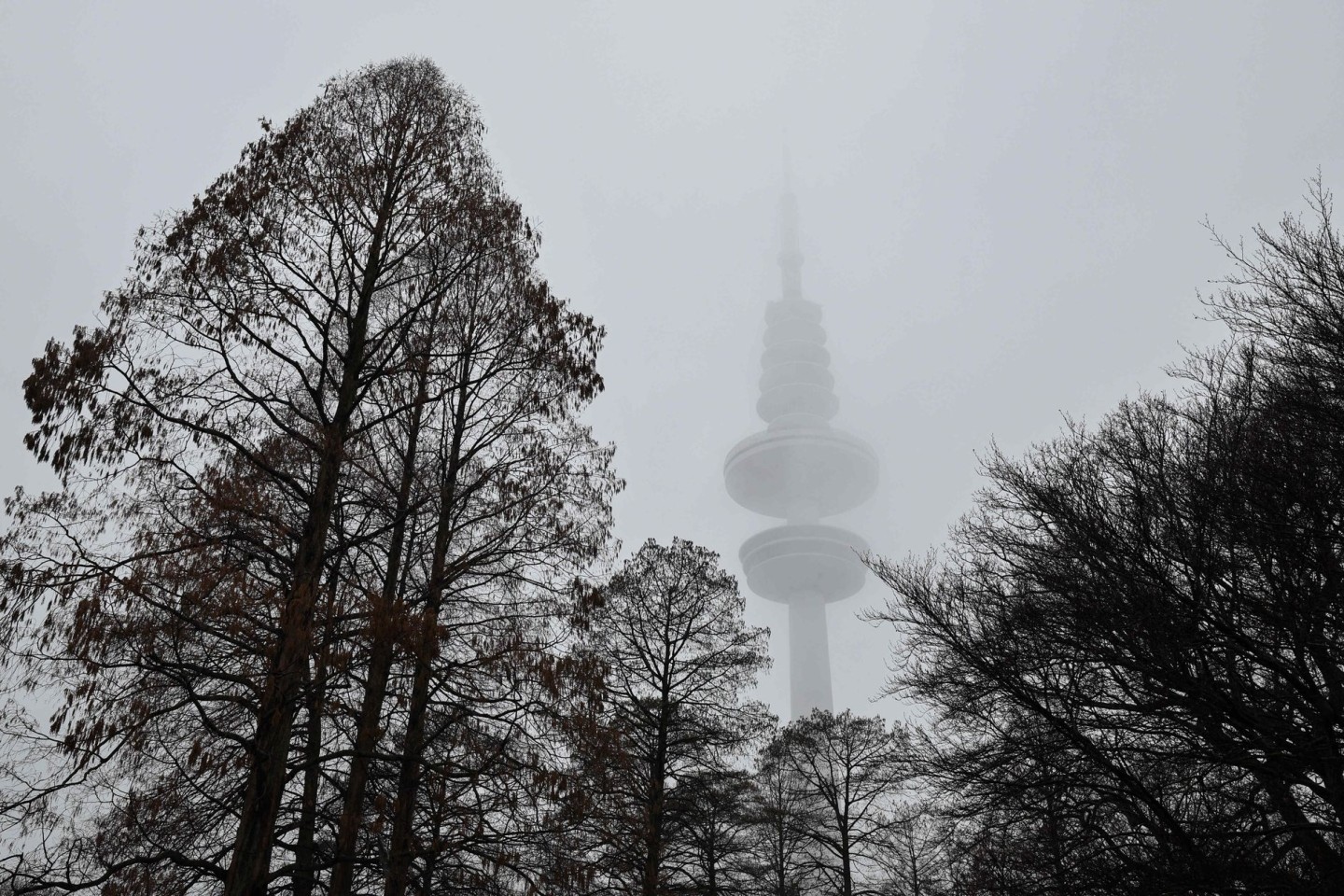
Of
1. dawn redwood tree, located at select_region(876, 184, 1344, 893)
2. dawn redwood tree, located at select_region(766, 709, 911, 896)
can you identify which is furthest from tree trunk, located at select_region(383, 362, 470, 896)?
dawn redwood tree, located at select_region(766, 709, 911, 896)

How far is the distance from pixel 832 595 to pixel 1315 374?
121729 millimetres

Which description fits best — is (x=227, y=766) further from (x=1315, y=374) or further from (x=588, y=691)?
(x=1315, y=374)

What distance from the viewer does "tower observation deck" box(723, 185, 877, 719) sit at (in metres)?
125

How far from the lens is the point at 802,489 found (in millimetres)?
137375

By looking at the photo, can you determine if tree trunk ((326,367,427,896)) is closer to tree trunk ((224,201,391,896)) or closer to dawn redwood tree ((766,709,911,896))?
tree trunk ((224,201,391,896))

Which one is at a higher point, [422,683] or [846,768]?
[846,768]

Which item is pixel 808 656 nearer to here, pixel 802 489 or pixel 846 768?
pixel 802 489

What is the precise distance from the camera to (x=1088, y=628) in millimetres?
10328

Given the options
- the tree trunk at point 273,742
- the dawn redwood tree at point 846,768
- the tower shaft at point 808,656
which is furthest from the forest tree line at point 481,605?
the tower shaft at point 808,656

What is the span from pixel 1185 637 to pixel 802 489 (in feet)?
421

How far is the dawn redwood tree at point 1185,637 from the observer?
30.9ft

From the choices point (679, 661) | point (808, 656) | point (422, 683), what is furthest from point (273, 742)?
point (808, 656)

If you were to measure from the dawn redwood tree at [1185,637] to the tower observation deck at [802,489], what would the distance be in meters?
102

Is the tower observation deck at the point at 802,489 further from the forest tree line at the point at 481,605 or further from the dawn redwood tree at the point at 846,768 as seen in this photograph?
the forest tree line at the point at 481,605
